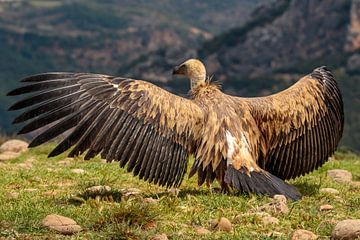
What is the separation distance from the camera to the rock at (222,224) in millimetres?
7918

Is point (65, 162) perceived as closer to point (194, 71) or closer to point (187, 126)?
point (194, 71)

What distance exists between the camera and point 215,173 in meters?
9.98

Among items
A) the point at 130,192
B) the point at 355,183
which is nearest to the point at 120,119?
the point at 130,192

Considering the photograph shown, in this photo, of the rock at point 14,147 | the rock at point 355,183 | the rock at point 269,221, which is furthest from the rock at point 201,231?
the rock at point 14,147

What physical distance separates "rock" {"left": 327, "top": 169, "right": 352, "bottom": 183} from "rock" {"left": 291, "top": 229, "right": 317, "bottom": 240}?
5.67 meters

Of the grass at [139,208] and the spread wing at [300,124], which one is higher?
the spread wing at [300,124]

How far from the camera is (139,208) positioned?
7.96 meters

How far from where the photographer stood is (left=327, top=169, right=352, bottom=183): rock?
523 inches

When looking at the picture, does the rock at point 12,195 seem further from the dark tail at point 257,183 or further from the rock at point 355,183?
the rock at point 355,183

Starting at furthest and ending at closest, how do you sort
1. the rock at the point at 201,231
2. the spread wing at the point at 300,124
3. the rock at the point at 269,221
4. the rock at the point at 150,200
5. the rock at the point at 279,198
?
1. the spread wing at the point at 300,124
2. the rock at the point at 150,200
3. the rock at the point at 279,198
4. the rock at the point at 269,221
5. the rock at the point at 201,231

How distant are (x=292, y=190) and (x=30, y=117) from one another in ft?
12.2

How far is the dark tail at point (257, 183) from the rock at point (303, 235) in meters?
1.84

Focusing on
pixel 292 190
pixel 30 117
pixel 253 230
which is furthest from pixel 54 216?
pixel 292 190

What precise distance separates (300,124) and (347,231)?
12.4 feet
